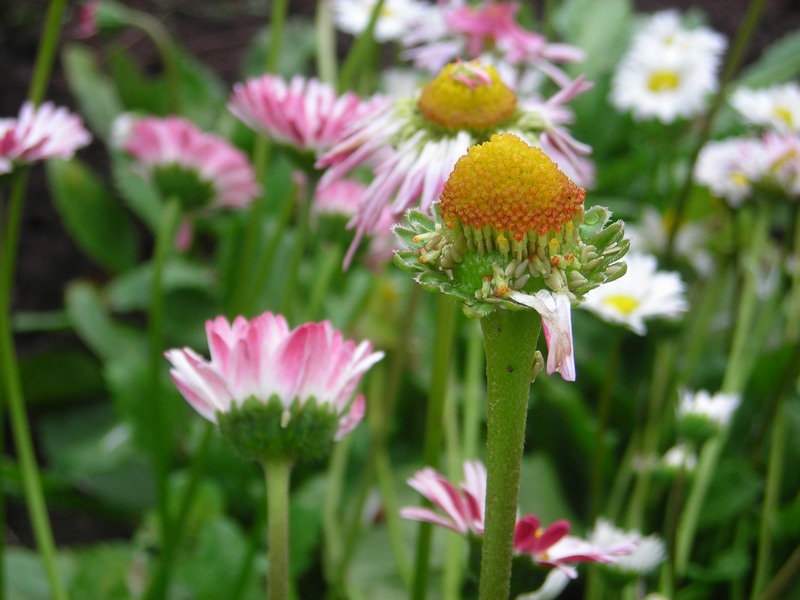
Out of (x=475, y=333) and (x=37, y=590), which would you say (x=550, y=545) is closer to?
(x=475, y=333)

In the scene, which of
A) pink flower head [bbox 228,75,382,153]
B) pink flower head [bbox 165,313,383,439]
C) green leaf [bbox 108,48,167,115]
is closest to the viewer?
pink flower head [bbox 165,313,383,439]

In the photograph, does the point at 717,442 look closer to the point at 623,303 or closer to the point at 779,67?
the point at 623,303

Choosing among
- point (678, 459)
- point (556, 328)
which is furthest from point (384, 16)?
point (556, 328)

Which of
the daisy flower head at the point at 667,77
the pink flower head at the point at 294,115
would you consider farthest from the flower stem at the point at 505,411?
the daisy flower head at the point at 667,77

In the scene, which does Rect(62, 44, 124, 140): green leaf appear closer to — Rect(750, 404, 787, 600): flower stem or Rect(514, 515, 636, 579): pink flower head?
Rect(750, 404, 787, 600): flower stem

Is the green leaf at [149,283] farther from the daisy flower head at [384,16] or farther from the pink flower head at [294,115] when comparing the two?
the pink flower head at [294,115]

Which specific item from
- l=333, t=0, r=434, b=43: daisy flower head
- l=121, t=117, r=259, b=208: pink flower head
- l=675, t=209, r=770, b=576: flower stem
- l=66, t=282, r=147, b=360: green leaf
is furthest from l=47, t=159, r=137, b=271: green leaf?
l=675, t=209, r=770, b=576: flower stem

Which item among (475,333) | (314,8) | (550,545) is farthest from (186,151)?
(314,8)
